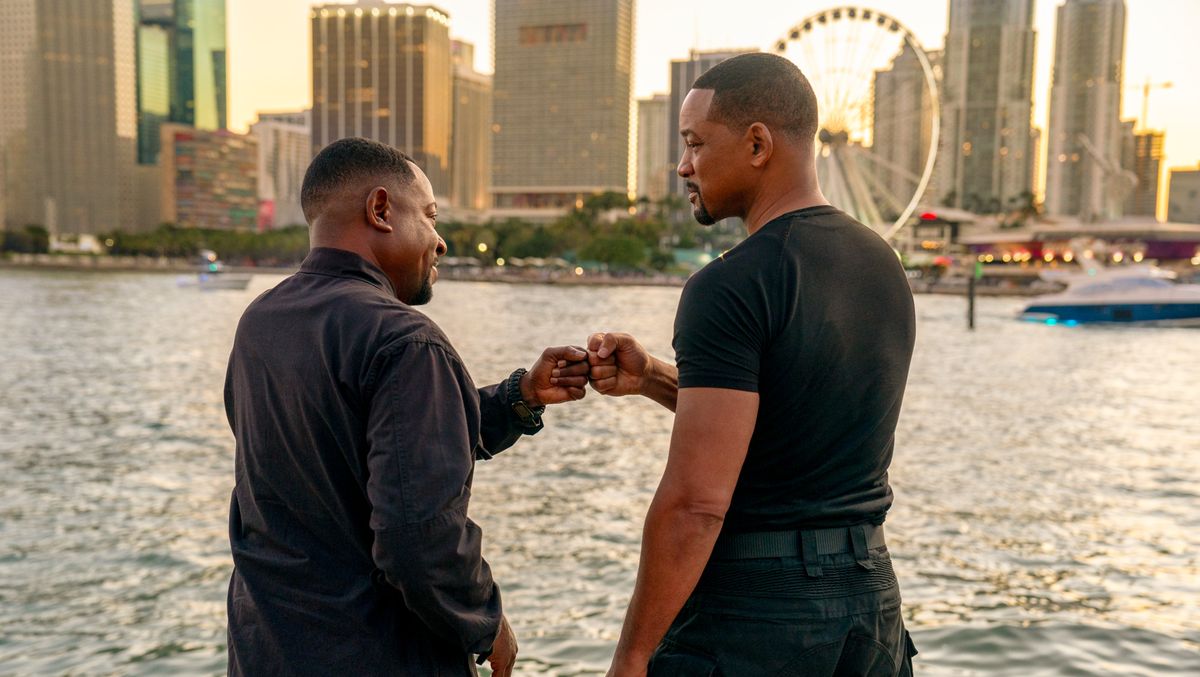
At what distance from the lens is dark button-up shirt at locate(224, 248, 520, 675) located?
2307mm

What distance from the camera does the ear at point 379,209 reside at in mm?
2619

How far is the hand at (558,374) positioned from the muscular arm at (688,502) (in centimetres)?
78

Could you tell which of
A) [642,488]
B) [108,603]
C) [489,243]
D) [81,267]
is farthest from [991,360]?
[81,267]

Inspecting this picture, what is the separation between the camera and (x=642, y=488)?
538 inches

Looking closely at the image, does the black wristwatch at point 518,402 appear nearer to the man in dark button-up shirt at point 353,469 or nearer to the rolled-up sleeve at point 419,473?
the man in dark button-up shirt at point 353,469

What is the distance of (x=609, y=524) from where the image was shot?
38.1 feet

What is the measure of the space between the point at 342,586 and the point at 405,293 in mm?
763

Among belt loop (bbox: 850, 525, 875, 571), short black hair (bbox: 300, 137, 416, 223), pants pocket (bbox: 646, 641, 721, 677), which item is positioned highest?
short black hair (bbox: 300, 137, 416, 223)

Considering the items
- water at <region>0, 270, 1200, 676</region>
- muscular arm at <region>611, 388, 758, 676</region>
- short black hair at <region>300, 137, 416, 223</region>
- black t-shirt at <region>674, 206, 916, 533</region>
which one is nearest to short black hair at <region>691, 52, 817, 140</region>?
black t-shirt at <region>674, 206, 916, 533</region>

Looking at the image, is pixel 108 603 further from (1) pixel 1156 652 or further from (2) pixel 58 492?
(1) pixel 1156 652

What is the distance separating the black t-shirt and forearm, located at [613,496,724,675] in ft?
0.53

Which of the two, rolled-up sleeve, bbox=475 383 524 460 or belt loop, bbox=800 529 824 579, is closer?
→ belt loop, bbox=800 529 824 579

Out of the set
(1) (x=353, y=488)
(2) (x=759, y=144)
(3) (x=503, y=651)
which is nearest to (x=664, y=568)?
(3) (x=503, y=651)

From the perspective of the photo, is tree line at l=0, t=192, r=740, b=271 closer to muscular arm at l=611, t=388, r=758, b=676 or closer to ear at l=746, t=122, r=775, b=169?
ear at l=746, t=122, r=775, b=169
